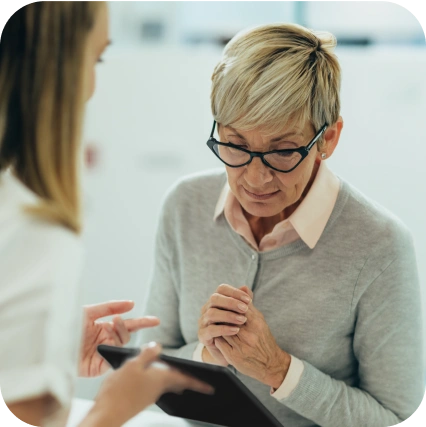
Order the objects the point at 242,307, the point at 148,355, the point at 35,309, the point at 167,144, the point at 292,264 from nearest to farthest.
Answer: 1. the point at 35,309
2. the point at 148,355
3. the point at 242,307
4. the point at 292,264
5. the point at 167,144

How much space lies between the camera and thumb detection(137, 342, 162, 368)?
2.36ft

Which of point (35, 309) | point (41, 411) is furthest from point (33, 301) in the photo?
point (41, 411)

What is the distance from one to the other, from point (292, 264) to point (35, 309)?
17.4 inches

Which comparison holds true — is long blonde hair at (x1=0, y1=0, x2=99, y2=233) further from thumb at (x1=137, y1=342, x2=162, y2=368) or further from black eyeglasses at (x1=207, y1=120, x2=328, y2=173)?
black eyeglasses at (x1=207, y1=120, x2=328, y2=173)

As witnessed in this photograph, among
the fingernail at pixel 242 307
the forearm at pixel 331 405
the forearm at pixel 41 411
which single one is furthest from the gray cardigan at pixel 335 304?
the forearm at pixel 41 411

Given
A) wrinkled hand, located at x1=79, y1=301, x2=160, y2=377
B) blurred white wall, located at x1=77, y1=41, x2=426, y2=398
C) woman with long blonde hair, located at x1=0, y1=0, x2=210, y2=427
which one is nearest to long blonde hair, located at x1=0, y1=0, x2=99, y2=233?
woman with long blonde hair, located at x1=0, y1=0, x2=210, y2=427

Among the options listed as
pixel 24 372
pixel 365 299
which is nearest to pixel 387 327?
pixel 365 299

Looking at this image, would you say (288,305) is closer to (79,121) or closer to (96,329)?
(96,329)

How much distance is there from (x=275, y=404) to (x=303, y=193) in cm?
32

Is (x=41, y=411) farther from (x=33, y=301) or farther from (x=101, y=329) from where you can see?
(x=101, y=329)

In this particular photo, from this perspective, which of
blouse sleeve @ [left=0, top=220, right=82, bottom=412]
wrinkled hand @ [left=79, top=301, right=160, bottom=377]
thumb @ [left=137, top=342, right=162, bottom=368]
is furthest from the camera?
wrinkled hand @ [left=79, top=301, right=160, bottom=377]

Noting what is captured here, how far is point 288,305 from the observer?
95cm

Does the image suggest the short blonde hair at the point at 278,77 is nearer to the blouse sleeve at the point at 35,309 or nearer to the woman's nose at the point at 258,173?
the woman's nose at the point at 258,173

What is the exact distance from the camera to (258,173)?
876 millimetres
